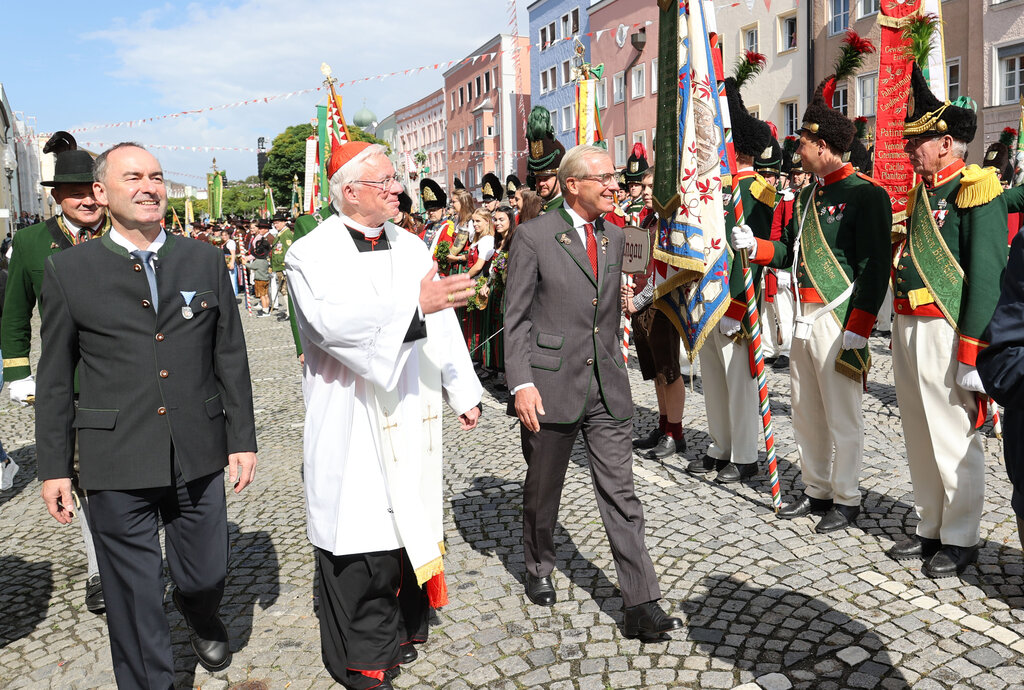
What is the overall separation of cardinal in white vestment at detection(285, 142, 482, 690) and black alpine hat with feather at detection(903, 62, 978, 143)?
8.51 ft

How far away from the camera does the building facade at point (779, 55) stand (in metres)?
27.7

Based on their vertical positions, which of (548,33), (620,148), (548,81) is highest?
(548,33)

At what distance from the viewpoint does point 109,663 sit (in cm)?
375

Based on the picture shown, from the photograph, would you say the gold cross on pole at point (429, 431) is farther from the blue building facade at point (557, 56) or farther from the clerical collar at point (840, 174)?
the blue building facade at point (557, 56)

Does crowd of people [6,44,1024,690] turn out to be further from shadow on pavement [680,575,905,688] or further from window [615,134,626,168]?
window [615,134,626,168]

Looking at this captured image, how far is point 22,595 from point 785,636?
386cm

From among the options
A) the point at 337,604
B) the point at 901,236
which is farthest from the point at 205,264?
the point at 901,236

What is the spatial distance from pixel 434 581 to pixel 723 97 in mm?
3377

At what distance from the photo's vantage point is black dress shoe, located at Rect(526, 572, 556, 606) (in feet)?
13.4

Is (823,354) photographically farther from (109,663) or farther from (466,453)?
(109,663)

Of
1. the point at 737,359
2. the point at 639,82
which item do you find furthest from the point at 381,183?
the point at 639,82

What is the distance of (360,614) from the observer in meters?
3.41

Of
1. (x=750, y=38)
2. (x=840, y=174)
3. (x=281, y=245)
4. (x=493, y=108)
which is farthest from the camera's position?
(x=493, y=108)

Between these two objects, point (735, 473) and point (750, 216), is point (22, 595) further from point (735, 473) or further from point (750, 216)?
point (750, 216)
